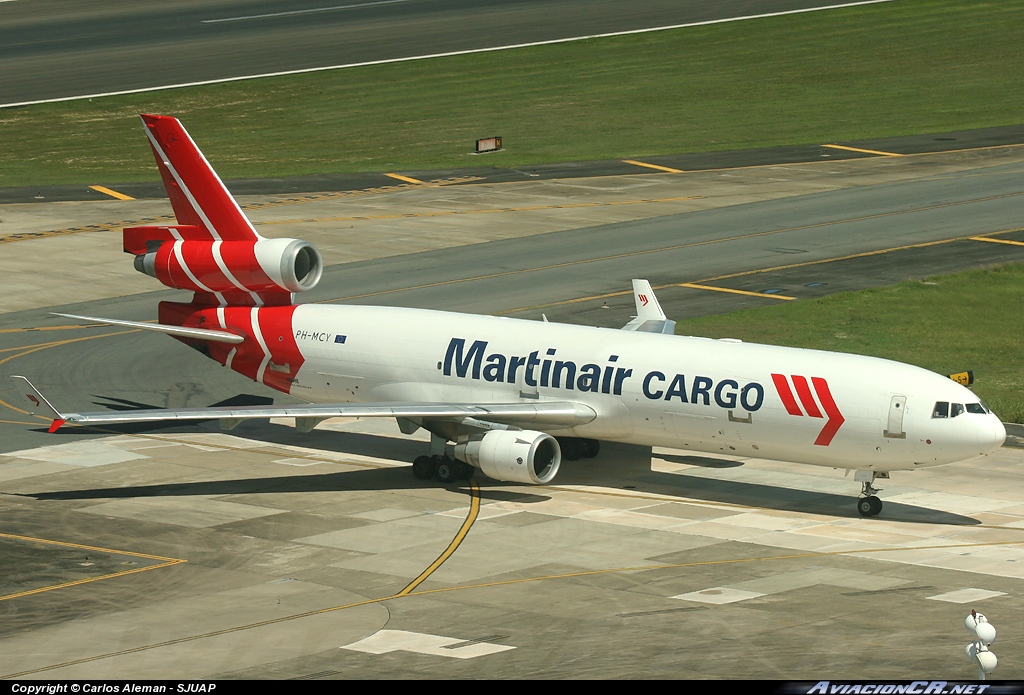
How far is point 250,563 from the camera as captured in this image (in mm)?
41188

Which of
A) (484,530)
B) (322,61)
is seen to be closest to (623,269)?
(484,530)

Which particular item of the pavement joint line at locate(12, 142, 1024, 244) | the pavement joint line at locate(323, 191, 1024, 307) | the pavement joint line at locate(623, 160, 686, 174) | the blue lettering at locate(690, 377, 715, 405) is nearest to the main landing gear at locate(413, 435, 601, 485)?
the blue lettering at locate(690, 377, 715, 405)

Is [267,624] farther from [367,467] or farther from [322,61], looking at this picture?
[322,61]

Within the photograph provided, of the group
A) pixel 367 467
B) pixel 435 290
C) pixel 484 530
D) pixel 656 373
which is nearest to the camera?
pixel 484 530

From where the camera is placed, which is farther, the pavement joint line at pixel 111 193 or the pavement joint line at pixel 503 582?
the pavement joint line at pixel 111 193

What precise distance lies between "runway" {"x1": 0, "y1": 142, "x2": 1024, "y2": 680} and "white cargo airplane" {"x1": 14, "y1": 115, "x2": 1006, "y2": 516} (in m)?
1.81

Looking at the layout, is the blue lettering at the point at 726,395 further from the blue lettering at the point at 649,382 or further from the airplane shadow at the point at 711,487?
the airplane shadow at the point at 711,487

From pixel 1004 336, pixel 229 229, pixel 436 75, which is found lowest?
pixel 1004 336

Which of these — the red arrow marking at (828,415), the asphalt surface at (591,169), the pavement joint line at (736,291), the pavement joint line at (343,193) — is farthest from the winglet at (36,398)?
the asphalt surface at (591,169)

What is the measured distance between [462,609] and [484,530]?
7238 mm

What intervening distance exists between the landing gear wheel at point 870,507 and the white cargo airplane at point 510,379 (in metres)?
0.04

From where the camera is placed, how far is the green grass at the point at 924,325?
60.0 meters

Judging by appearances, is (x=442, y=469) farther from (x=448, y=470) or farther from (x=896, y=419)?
(x=896, y=419)

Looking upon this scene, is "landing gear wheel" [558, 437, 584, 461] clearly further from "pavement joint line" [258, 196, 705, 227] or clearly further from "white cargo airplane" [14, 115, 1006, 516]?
"pavement joint line" [258, 196, 705, 227]
